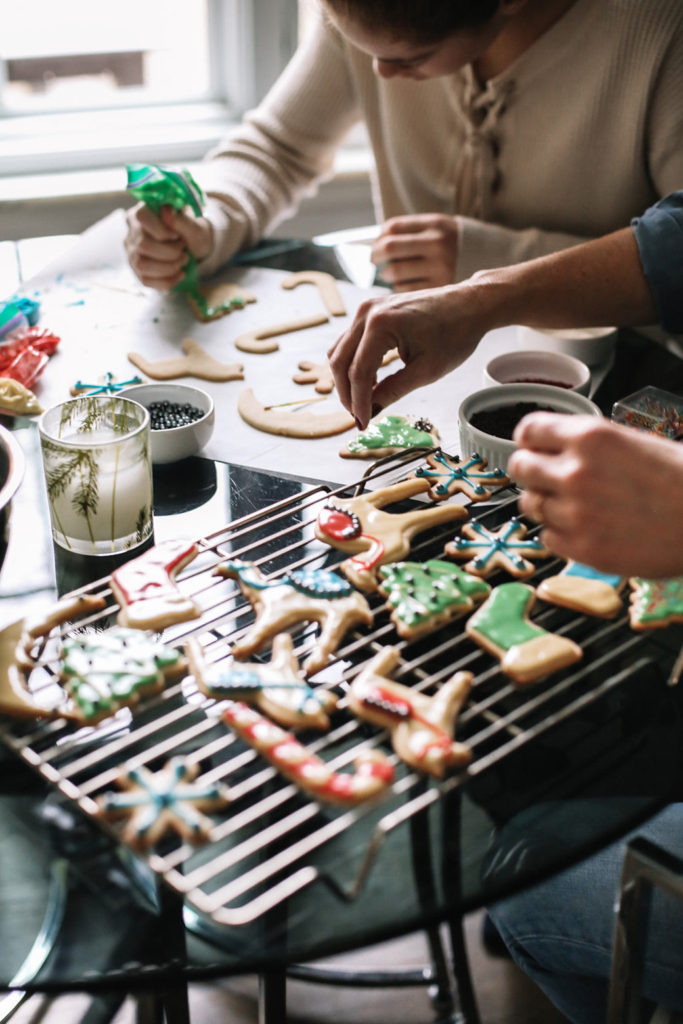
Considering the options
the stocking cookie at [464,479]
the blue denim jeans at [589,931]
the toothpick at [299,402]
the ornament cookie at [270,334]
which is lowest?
the blue denim jeans at [589,931]

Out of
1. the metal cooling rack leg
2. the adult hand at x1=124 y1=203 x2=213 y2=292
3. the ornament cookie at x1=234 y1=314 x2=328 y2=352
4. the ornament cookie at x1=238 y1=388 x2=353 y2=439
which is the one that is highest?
the adult hand at x1=124 y1=203 x2=213 y2=292

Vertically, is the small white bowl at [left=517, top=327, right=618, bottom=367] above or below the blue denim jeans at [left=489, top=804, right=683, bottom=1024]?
above

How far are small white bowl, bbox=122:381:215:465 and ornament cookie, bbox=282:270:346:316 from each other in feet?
1.33

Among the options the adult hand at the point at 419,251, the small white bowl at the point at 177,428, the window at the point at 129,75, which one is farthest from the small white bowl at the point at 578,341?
the window at the point at 129,75

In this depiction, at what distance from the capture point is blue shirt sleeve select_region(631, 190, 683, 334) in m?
1.32

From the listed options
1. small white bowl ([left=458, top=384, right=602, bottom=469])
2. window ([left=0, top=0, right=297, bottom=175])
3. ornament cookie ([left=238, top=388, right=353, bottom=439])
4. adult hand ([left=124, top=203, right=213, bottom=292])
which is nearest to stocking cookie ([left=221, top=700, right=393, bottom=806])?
small white bowl ([left=458, top=384, right=602, bottom=469])

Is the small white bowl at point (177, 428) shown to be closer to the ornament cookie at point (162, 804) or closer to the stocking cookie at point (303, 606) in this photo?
the stocking cookie at point (303, 606)

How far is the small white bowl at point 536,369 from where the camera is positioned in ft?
4.22

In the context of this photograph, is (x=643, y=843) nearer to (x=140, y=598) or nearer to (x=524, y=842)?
(x=524, y=842)

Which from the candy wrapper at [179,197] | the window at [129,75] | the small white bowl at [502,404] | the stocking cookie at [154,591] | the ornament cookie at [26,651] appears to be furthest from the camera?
the window at [129,75]

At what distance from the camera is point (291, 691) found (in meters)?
0.76

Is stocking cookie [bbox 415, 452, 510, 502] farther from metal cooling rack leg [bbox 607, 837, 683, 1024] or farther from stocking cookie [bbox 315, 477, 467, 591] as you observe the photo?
metal cooling rack leg [bbox 607, 837, 683, 1024]

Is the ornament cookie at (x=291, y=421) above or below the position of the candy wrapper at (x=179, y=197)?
below

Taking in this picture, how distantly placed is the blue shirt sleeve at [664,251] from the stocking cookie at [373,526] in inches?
21.2
